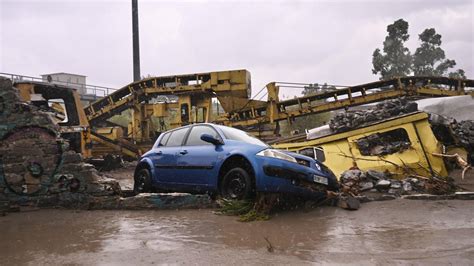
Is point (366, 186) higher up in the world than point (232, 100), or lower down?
lower down

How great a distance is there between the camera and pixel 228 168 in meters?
7.46

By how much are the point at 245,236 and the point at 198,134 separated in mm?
2922

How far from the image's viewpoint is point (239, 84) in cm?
1650

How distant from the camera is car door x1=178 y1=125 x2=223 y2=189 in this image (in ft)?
24.8

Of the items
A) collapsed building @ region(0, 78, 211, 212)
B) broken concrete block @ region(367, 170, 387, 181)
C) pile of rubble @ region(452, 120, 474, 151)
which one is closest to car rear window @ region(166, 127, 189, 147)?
collapsed building @ region(0, 78, 211, 212)

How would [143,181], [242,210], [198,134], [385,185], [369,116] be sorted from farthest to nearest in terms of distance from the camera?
[369,116]
[143,181]
[385,185]
[198,134]
[242,210]

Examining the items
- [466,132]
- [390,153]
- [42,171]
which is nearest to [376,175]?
[390,153]

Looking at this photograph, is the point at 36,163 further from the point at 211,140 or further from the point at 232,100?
the point at 232,100

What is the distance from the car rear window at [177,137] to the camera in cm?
863

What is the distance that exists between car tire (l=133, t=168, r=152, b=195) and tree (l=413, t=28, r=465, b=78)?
35.0 meters

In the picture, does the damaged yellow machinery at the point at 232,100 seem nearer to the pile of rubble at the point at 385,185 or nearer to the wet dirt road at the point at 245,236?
the pile of rubble at the point at 385,185

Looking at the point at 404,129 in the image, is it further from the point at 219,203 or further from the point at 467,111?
the point at 467,111

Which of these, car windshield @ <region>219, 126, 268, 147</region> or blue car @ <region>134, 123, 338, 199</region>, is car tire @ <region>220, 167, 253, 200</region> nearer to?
blue car @ <region>134, 123, 338, 199</region>

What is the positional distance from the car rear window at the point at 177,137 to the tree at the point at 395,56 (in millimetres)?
32833
